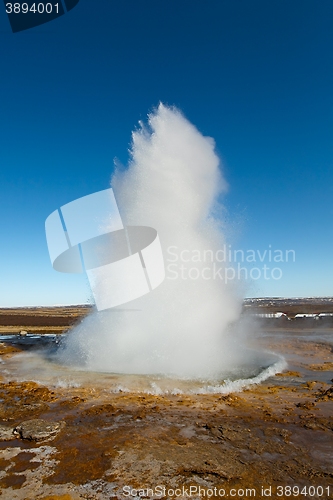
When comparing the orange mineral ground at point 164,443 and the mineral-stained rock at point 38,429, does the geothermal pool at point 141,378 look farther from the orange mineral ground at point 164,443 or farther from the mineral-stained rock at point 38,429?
the mineral-stained rock at point 38,429

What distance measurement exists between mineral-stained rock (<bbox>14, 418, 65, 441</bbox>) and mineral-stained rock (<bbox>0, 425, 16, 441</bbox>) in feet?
0.47

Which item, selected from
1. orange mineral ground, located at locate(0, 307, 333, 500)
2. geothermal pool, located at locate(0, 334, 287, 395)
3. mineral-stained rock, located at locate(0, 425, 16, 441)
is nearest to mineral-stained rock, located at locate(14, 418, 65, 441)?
orange mineral ground, located at locate(0, 307, 333, 500)

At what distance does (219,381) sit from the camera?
1313cm

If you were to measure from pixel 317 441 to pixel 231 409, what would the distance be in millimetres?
2905

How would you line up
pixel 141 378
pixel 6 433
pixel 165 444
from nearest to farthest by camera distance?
pixel 165 444, pixel 6 433, pixel 141 378

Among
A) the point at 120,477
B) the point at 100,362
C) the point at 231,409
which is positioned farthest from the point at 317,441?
the point at 100,362

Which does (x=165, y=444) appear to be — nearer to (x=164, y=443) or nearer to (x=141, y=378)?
(x=164, y=443)

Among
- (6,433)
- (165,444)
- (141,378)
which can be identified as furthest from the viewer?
(141,378)

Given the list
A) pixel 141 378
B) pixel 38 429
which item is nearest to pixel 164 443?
pixel 38 429

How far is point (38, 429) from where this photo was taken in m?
8.12

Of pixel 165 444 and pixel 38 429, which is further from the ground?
pixel 38 429

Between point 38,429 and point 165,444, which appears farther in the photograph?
point 38,429

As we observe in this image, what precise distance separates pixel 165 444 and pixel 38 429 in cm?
351

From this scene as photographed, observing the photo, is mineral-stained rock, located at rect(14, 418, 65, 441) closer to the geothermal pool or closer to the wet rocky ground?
the wet rocky ground
